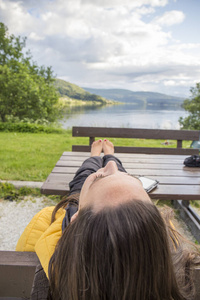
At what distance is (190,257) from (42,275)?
0.55 metres

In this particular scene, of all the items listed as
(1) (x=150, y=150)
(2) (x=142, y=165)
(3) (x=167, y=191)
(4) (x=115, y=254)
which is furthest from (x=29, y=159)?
(4) (x=115, y=254)

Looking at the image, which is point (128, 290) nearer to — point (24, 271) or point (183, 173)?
point (24, 271)

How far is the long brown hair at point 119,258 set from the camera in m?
0.62

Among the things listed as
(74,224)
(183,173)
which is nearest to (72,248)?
(74,224)

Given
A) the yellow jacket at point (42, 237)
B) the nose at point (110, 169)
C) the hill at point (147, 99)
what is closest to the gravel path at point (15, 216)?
the yellow jacket at point (42, 237)

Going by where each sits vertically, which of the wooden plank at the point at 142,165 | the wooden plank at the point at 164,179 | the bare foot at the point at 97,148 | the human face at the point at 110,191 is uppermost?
the human face at the point at 110,191

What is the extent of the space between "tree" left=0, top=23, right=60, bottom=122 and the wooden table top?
1147 centimetres

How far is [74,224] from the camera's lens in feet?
2.42

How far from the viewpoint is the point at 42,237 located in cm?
87

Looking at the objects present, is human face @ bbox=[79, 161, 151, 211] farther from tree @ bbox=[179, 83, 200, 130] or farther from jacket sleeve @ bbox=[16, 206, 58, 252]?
tree @ bbox=[179, 83, 200, 130]

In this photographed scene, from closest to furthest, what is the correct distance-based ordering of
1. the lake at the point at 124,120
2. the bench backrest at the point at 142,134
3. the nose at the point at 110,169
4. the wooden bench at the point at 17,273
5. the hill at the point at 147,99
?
1. the wooden bench at the point at 17,273
2. the nose at the point at 110,169
3. the bench backrest at the point at 142,134
4. the lake at the point at 124,120
5. the hill at the point at 147,99

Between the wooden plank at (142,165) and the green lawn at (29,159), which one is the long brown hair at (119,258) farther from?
the green lawn at (29,159)

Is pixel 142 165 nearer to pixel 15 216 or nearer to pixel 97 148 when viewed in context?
pixel 97 148

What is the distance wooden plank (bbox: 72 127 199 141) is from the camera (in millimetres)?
3865
